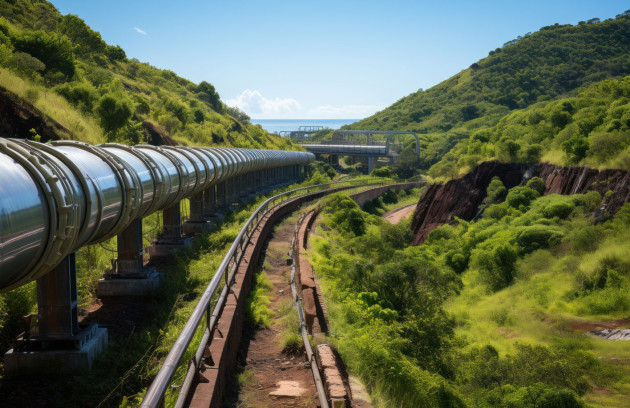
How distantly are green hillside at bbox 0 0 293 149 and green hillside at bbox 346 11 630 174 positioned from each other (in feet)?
187

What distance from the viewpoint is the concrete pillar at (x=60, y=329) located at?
22.9 ft

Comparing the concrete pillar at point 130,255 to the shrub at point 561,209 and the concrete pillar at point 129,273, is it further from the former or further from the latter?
the shrub at point 561,209

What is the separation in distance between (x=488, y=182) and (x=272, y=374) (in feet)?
87.1

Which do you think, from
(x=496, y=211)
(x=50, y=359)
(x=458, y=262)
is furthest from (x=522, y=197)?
(x=50, y=359)

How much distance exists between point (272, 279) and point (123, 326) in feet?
15.3

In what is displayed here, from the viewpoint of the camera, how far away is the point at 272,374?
7.39m

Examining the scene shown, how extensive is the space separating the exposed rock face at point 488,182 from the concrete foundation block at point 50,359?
18.0 meters

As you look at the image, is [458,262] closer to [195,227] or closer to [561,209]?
[561,209]

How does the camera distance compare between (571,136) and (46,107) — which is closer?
(46,107)

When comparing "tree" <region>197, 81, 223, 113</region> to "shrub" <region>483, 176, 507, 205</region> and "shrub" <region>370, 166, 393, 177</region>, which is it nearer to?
"shrub" <region>370, 166, 393, 177</region>

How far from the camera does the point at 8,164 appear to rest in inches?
197

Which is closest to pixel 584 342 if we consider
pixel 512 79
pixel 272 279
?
pixel 272 279

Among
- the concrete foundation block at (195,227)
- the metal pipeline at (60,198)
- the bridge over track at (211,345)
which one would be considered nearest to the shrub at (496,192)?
the concrete foundation block at (195,227)

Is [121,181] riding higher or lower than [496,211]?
higher
